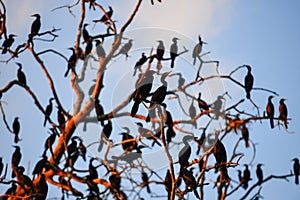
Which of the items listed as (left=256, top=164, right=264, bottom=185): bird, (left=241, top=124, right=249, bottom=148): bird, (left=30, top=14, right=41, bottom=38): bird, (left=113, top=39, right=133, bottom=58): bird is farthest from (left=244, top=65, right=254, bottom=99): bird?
(left=30, top=14, right=41, bottom=38): bird

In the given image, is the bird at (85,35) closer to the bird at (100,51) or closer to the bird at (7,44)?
the bird at (100,51)

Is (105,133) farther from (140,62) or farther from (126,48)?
(126,48)

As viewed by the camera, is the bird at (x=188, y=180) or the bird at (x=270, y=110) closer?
the bird at (x=188, y=180)

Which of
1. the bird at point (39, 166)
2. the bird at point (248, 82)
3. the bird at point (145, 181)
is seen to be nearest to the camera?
the bird at point (39, 166)

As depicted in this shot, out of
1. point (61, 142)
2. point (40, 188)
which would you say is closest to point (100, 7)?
point (61, 142)

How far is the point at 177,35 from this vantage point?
2.36m

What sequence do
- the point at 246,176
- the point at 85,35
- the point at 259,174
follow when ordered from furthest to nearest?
1. the point at 246,176
2. the point at 259,174
3. the point at 85,35

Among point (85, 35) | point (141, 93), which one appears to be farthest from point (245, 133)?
point (141, 93)

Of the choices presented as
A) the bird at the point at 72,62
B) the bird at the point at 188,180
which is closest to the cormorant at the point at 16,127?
the bird at the point at 72,62

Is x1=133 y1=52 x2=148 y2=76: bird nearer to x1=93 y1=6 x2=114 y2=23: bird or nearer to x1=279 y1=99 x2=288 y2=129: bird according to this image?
x1=93 y1=6 x2=114 y2=23: bird

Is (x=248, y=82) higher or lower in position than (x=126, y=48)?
lower

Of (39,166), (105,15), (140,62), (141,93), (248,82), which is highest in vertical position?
(105,15)

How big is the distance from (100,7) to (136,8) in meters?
0.22

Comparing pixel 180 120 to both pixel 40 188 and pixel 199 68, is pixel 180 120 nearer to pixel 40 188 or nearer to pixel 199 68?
pixel 199 68
